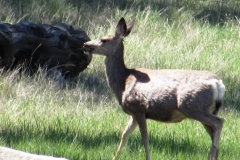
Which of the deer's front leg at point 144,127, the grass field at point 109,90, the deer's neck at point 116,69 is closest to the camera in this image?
the deer's front leg at point 144,127

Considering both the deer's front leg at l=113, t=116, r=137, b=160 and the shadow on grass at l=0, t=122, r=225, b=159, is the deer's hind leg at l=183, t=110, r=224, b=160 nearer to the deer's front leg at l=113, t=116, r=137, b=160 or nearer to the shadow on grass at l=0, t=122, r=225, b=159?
the shadow on grass at l=0, t=122, r=225, b=159

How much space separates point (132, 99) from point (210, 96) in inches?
37.1

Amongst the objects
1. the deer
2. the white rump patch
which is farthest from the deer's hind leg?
the white rump patch

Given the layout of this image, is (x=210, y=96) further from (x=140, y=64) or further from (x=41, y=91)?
(x=140, y=64)

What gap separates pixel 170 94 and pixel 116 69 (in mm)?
1093

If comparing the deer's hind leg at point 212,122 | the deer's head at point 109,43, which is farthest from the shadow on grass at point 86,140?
the deer's head at point 109,43

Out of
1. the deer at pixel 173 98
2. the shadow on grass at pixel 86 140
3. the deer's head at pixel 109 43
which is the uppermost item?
the deer's head at pixel 109 43

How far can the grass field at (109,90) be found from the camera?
757cm

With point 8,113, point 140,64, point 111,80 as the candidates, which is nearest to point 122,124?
point 111,80

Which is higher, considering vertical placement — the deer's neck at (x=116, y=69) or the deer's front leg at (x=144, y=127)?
the deer's neck at (x=116, y=69)

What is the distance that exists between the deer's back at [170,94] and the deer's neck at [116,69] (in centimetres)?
34

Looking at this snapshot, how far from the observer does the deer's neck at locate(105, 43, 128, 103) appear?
7.74 m

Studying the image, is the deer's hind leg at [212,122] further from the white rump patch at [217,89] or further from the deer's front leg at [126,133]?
the deer's front leg at [126,133]

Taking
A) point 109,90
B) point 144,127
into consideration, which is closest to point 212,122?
point 144,127
